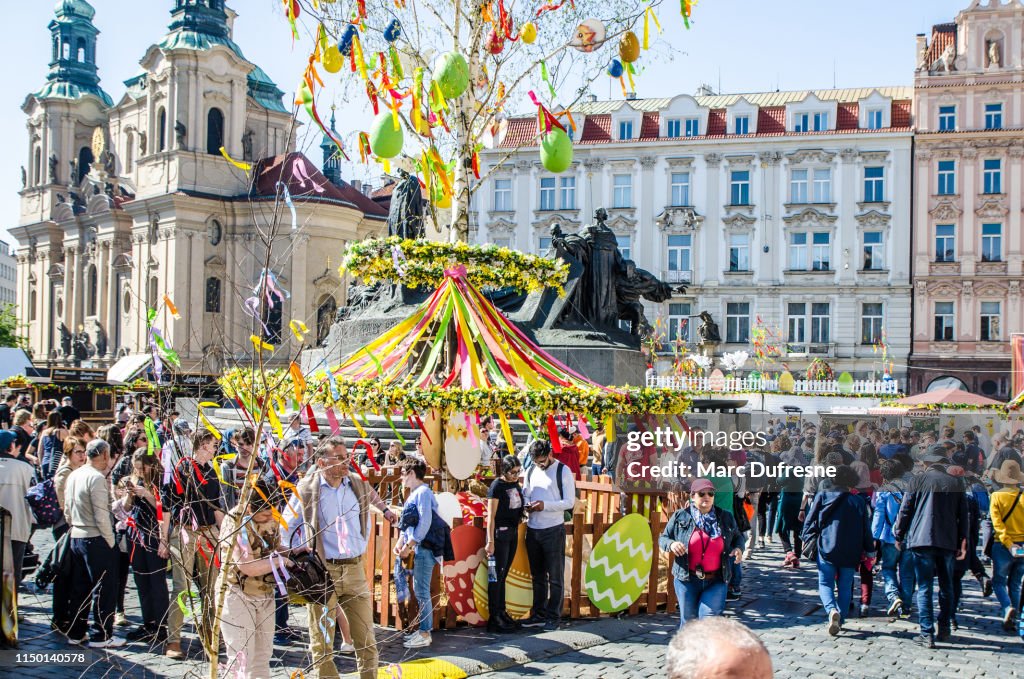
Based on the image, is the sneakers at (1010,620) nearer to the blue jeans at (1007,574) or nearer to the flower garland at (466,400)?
the blue jeans at (1007,574)

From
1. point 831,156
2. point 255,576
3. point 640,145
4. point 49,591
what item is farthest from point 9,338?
point 255,576

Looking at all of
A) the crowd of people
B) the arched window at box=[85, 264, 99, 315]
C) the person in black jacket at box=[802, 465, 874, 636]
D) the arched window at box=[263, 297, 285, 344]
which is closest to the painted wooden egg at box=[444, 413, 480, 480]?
the crowd of people

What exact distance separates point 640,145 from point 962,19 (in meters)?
13.7

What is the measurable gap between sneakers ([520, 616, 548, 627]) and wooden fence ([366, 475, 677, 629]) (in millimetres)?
272

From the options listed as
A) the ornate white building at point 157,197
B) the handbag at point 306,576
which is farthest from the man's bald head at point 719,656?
the ornate white building at point 157,197

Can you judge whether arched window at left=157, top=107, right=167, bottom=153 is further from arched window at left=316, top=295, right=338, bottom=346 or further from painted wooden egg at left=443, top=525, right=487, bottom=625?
painted wooden egg at left=443, top=525, right=487, bottom=625

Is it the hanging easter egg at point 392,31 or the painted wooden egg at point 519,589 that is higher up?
the hanging easter egg at point 392,31

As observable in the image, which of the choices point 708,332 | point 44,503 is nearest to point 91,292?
point 708,332

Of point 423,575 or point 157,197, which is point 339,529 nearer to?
point 423,575

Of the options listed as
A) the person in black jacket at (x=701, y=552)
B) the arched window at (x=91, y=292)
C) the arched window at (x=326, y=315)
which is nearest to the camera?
the arched window at (x=326, y=315)

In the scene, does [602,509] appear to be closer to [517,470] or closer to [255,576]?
[517,470]

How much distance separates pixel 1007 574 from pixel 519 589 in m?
4.36

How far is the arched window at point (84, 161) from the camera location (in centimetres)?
6919

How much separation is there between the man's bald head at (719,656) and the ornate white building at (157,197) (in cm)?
4866
